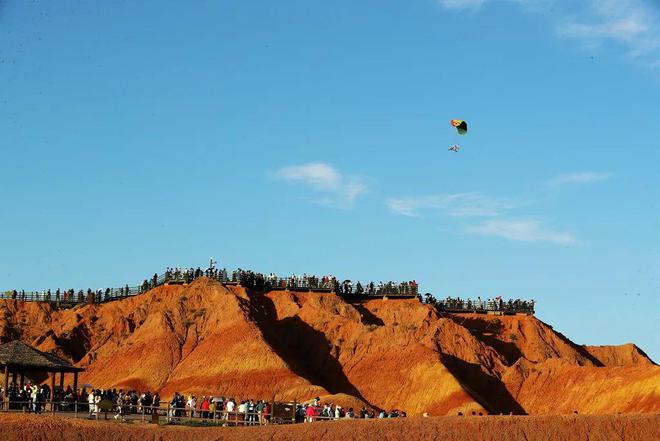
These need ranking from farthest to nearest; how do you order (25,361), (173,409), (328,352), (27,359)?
(328,352) → (27,359) → (25,361) → (173,409)

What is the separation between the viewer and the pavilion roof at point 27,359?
181ft

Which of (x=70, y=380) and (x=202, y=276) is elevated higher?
(x=202, y=276)

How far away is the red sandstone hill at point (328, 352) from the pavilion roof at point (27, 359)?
19.6m

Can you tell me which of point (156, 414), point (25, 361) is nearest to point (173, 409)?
point (156, 414)

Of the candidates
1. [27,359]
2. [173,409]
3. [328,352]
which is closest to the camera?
[173,409]

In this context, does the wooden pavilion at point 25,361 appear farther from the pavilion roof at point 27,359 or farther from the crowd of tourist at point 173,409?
the crowd of tourist at point 173,409

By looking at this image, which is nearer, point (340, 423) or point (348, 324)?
point (340, 423)

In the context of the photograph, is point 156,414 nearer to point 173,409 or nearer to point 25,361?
point 173,409

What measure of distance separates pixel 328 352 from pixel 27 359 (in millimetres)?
36956

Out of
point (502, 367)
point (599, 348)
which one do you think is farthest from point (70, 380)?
point (599, 348)

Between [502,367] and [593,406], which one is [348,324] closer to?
[502,367]

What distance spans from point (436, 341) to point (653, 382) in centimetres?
1929

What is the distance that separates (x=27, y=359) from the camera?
5597 cm

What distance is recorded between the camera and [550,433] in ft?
158
